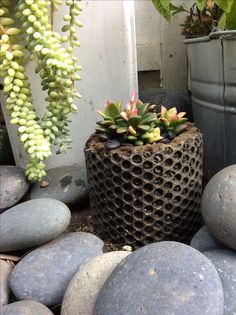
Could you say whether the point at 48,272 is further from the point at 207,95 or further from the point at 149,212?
the point at 207,95

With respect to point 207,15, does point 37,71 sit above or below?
below

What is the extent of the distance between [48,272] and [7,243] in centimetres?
15

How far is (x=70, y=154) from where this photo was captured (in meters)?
1.30

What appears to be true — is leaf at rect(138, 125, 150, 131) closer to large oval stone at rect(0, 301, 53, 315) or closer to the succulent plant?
the succulent plant

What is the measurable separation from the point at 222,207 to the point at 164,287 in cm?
24

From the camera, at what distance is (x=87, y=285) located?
0.75 m

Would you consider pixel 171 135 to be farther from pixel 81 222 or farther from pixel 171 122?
pixel 81 222

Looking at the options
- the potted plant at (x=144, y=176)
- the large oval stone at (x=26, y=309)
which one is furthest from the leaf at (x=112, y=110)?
Answer: the large oval stone at (x=26, y=309)

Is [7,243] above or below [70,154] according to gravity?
below

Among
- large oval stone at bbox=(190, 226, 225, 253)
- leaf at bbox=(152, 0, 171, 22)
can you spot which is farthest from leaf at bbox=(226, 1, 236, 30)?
large oval stone at bbox=(190, 226, 225, 253)

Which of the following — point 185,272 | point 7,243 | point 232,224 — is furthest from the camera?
point 7,243

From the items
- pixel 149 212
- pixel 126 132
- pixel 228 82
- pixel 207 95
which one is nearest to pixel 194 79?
pixel 207 95

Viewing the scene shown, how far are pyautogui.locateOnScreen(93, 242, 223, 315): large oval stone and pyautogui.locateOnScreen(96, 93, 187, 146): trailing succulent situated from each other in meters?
0.32


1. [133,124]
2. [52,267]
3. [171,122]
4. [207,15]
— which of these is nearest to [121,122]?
[133,124]
